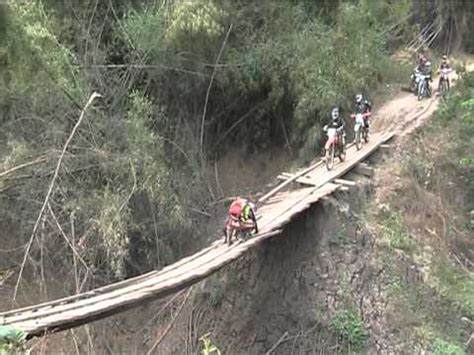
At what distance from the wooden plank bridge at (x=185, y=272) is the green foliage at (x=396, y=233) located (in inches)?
31.9

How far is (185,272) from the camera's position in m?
7.97

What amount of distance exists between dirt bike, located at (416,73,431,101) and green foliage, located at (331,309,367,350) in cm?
436

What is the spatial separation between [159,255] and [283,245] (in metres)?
1.88

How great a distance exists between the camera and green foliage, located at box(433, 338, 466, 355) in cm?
921

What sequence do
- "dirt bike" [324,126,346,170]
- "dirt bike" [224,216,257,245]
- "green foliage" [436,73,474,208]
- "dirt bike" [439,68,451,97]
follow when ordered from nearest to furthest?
"dirt bike" [224,216,257,245] < "dirt bike" [324,126,346,170] < "green foliage" [436,73,474,208] < "dirt bike" [439,68,451,97]

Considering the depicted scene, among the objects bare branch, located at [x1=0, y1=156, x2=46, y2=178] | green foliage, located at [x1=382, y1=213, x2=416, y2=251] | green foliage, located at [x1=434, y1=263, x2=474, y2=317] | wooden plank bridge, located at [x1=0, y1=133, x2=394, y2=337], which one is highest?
bare branch, located at [x1=0, y1=156, x2=46, y2=178]

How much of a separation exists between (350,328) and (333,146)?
2364 millimetres

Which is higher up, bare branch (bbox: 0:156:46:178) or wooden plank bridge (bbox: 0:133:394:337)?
bare branch (bbox: 0:156:46:178)

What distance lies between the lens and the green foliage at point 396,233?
33.0 ft

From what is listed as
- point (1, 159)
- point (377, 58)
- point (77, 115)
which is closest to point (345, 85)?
point (377, 58)

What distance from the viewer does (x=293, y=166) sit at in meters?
12.7

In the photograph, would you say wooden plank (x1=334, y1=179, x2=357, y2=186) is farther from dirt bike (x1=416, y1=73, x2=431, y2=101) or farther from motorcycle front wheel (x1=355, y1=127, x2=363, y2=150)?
dirt bike (x1=416, y1=73, x2=431, y2=101)

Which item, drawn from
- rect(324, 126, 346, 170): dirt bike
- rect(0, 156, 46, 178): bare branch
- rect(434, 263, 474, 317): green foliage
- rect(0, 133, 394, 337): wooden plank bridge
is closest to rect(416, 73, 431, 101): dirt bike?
rect(0, 133, 394, 337): wooden plank bridge

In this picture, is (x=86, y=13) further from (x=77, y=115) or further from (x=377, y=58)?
(x=377, y=58)
